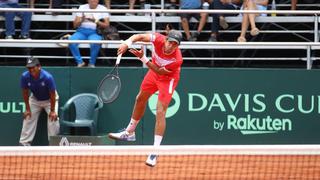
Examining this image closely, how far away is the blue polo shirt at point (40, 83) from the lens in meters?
11.9

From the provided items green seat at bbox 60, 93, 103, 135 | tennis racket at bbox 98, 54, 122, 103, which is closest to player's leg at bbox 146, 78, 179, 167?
tennis racket at bbox 98, 54, 122, 103

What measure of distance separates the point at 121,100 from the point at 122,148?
574 centimetres

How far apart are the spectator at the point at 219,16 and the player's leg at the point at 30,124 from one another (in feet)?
10.6

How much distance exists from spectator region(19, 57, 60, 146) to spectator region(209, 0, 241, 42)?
2.94 m

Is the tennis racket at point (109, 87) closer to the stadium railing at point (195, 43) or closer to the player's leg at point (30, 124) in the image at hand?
the stadium railing at point (195, 43)

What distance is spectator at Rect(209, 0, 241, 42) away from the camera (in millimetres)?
13125

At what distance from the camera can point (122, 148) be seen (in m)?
6.97

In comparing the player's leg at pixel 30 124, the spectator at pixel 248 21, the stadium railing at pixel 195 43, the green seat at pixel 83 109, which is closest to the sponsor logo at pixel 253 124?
the stadium railing at pixel 195 43

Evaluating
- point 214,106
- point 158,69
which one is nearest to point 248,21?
point 214,106

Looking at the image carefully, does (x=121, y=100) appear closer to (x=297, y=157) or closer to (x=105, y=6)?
(x=105, y=6)

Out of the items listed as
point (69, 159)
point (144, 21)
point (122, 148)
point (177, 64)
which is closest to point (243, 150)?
point (122, 148)

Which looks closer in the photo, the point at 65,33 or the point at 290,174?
the point at 290,174

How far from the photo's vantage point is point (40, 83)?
39.2 ft

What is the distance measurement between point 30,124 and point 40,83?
33.7 inches
